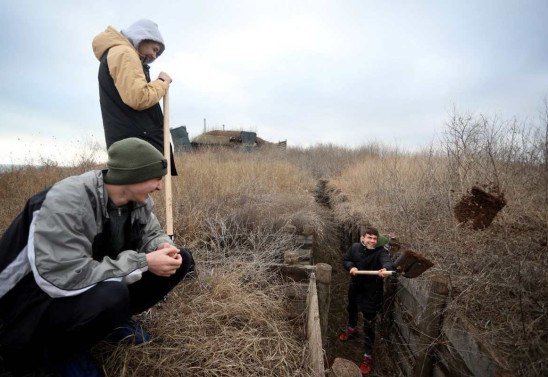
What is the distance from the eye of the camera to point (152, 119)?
262 centimetres

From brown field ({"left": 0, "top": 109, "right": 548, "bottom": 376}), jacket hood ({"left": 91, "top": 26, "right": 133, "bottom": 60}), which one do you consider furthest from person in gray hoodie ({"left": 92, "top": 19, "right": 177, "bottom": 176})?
brown field ({"left": 0, "top": 109, "right": 548, "bottom": 376})

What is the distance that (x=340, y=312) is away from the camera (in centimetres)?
450

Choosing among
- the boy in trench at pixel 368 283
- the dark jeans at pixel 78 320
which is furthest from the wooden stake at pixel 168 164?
the boy in trench at pixel 368 283

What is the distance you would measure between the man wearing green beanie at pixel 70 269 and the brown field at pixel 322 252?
0.40 meters

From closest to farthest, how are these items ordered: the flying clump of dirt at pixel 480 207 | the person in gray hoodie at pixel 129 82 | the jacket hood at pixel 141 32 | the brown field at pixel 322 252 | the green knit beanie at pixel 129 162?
the green knit beanie at pixel 129 162, the brown field at pixel 322 252, the person in gray hoodie at pixel 129 82, the jacket hood at pixel 141 32, the flying clump of dirt at pixel 480 207

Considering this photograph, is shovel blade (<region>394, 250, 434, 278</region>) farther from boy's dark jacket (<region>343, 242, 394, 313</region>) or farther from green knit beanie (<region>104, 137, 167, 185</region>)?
green knit beanie (<region>104, 137, 167, 185</region>)

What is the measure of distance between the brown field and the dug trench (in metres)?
0.03

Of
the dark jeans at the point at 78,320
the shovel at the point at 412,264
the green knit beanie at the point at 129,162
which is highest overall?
the green knit beanie at the point at 129,162

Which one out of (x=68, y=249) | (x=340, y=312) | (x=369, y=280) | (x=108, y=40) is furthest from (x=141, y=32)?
(x=340, y=312)

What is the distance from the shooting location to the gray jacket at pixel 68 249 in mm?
1275

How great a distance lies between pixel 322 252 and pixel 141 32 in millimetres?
4466

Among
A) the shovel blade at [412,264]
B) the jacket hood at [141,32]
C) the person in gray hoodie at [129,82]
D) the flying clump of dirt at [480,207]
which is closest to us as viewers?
the person in gray hoodie at [129,82]

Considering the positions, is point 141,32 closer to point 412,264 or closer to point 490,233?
point 412,264

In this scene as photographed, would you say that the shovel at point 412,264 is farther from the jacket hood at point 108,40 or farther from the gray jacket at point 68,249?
the jacket hood at point 108,40
